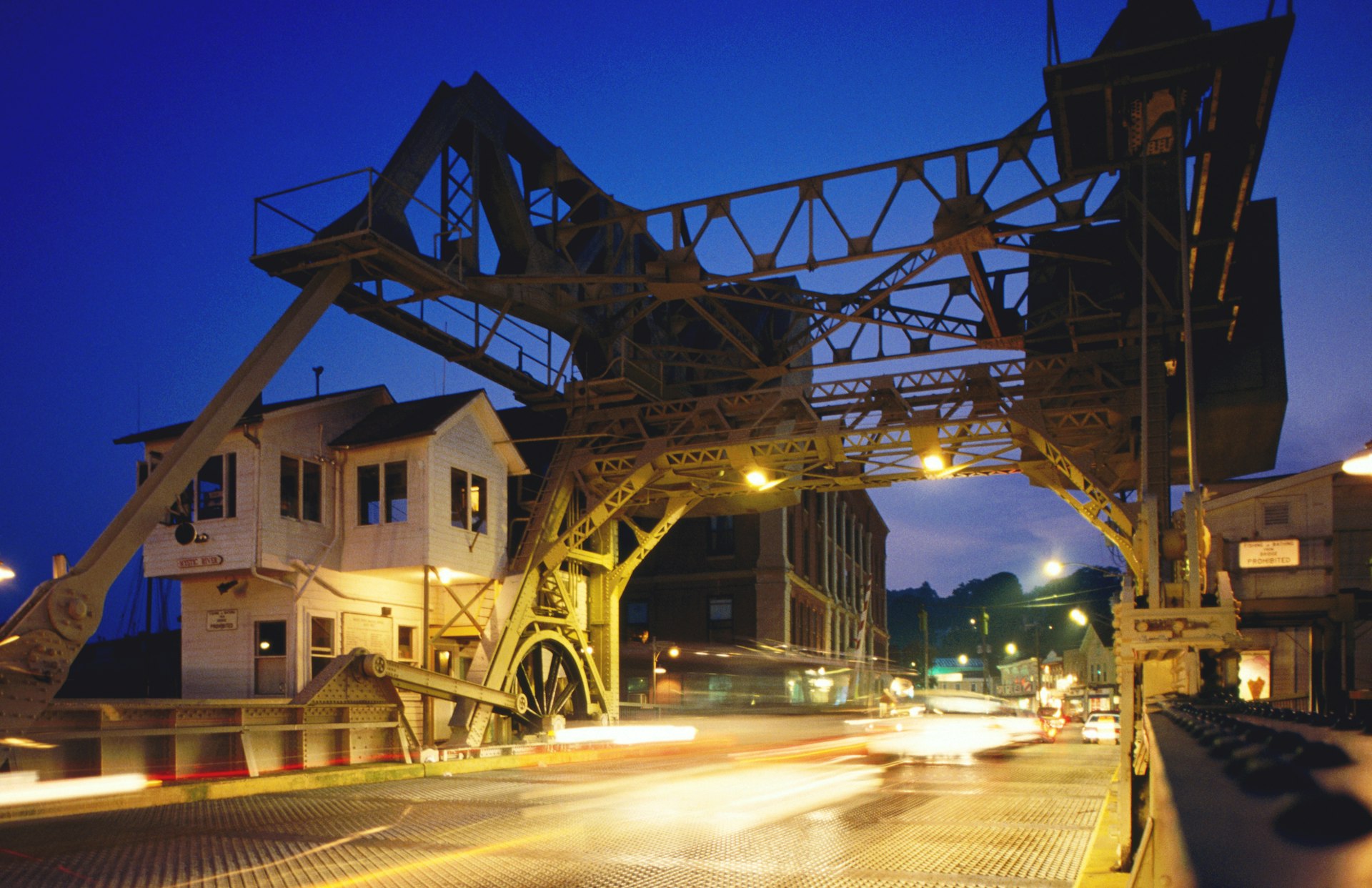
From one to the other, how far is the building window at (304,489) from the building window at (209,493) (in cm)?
124

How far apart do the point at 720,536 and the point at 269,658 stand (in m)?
32.3

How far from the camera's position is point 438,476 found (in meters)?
24.2

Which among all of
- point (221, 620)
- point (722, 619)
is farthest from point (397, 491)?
point (722, 619)

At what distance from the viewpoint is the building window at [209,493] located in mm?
22203

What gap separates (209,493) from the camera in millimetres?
23141

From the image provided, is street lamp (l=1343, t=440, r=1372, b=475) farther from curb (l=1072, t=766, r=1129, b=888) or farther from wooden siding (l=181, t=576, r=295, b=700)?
wooden siding (l=181, t=576, r=295, b=700)

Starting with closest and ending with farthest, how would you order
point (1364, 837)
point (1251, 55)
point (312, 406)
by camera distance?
point (1364, 837) → point (1251, 55) → point (312, 406)

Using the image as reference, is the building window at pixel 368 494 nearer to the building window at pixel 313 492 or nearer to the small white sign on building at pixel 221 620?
the building window at pixel 313 492

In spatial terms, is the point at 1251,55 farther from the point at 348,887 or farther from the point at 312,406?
the point at 312,406

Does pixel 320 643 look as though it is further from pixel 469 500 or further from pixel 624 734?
pixel 624 734

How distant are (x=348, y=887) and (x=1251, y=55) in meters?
14.3

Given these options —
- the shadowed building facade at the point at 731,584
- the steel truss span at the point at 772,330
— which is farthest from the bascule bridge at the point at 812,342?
the shadowed building facade at the point at 731,584

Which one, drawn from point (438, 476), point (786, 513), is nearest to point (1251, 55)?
point (438, 476)

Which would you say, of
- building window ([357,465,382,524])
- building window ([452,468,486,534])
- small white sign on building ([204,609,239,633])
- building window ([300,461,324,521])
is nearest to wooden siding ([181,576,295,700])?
small white sign on building ([204,609,239,633])
